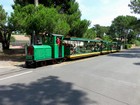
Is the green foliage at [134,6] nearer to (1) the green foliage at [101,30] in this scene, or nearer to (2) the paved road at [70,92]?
(2) the paved road at [70,92]

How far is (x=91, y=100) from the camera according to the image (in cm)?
735

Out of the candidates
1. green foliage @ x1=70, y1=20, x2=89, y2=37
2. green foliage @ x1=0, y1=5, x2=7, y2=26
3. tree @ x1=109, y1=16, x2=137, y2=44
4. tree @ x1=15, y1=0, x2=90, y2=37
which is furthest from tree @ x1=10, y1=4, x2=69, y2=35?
tree @ x1=109, y1=16, x2=137, y2=44

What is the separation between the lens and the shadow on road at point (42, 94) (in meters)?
6.91

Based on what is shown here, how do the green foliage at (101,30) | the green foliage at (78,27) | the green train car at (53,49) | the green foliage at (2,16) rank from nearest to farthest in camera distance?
the green train car at (53,49) → the green foliage at (2,16) → the green foliage at (78,27) → the green foliage at (101,30)

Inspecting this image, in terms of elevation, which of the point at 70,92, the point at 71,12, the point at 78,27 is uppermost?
the point at 71,12

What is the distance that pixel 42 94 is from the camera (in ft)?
25.7

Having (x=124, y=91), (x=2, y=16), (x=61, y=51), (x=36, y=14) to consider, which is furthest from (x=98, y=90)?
(x=2, y=16)

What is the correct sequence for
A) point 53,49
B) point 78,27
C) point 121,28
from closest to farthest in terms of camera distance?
1. point 53,49
2. point 78,27
3. point 121,28

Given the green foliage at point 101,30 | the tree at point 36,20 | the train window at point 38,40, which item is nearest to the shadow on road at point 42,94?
the train window at point 38,40

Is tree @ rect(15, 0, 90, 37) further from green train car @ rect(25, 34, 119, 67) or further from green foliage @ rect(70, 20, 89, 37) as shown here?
green train car @ rect(25, 34, 119, 67)

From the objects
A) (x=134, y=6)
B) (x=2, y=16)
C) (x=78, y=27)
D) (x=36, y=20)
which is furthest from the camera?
(x=134, y=6)

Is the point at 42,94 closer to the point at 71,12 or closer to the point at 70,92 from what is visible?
the point at 70,92

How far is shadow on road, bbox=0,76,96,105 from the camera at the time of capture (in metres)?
6.91

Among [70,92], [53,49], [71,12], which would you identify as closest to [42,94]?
[70,92]
